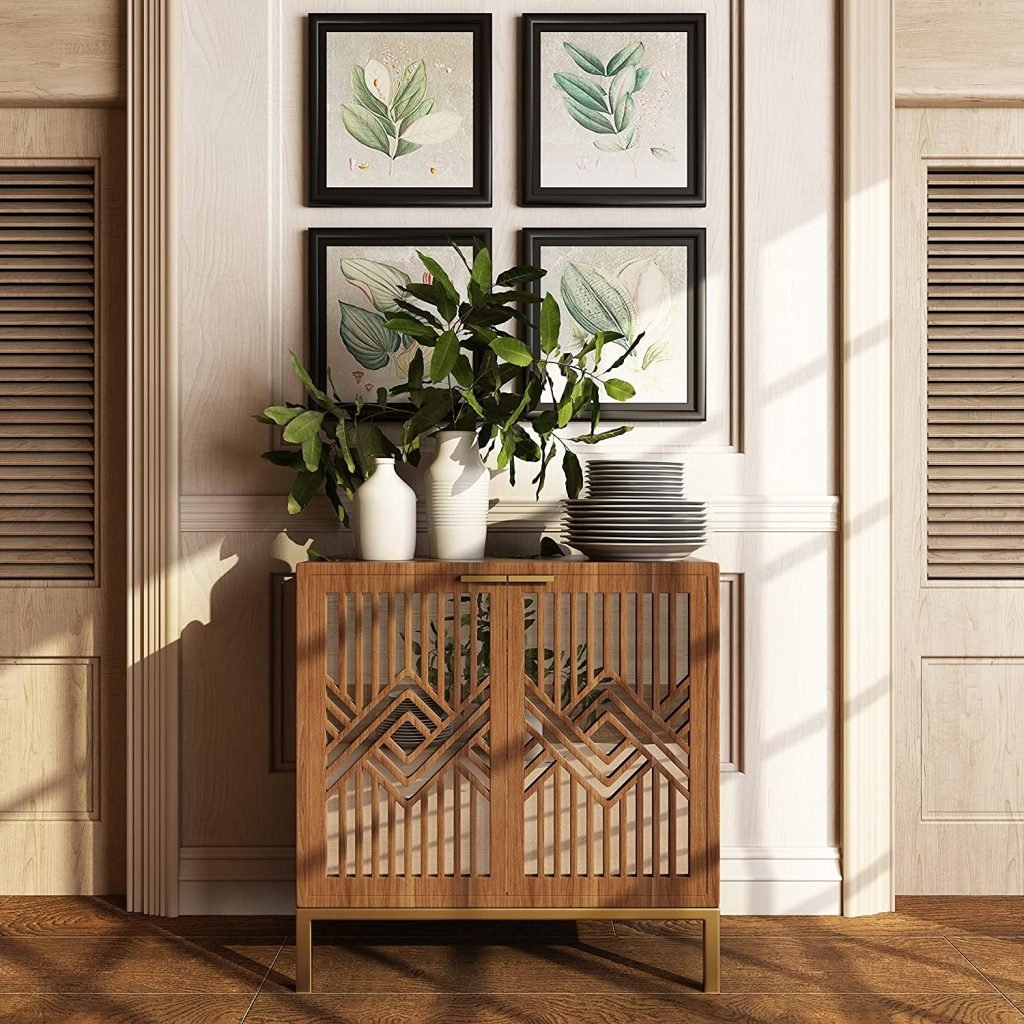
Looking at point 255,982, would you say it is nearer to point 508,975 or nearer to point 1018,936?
point 508,975

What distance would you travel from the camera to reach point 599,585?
2.07 meters

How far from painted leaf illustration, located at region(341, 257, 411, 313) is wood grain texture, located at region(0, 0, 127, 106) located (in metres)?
0.72

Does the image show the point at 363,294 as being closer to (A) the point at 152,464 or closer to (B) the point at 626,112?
(A) the point at 152,464

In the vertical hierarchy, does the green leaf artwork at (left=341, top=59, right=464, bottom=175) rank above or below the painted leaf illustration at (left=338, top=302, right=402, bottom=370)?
above

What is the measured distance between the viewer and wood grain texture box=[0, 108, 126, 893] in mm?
2584

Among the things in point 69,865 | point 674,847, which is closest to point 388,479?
point 674,847

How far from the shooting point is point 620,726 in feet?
6.80

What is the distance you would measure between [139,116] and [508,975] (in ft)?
6.97

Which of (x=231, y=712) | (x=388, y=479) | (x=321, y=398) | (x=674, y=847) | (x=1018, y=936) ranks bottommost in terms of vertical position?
(x=1018, y=936)

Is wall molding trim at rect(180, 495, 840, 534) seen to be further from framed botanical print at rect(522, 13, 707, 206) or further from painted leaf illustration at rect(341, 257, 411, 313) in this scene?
framed botanical print at rect(522, 13, 707, 206)

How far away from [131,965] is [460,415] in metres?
1.35

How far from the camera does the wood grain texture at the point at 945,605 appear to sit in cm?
258

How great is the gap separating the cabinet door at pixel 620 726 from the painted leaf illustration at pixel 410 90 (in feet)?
4.00

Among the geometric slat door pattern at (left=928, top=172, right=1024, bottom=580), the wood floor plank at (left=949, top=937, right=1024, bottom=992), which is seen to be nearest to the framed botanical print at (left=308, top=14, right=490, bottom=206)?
the geometric slat door pattern at (left=928, top=172, right=1024, bottom=580)
